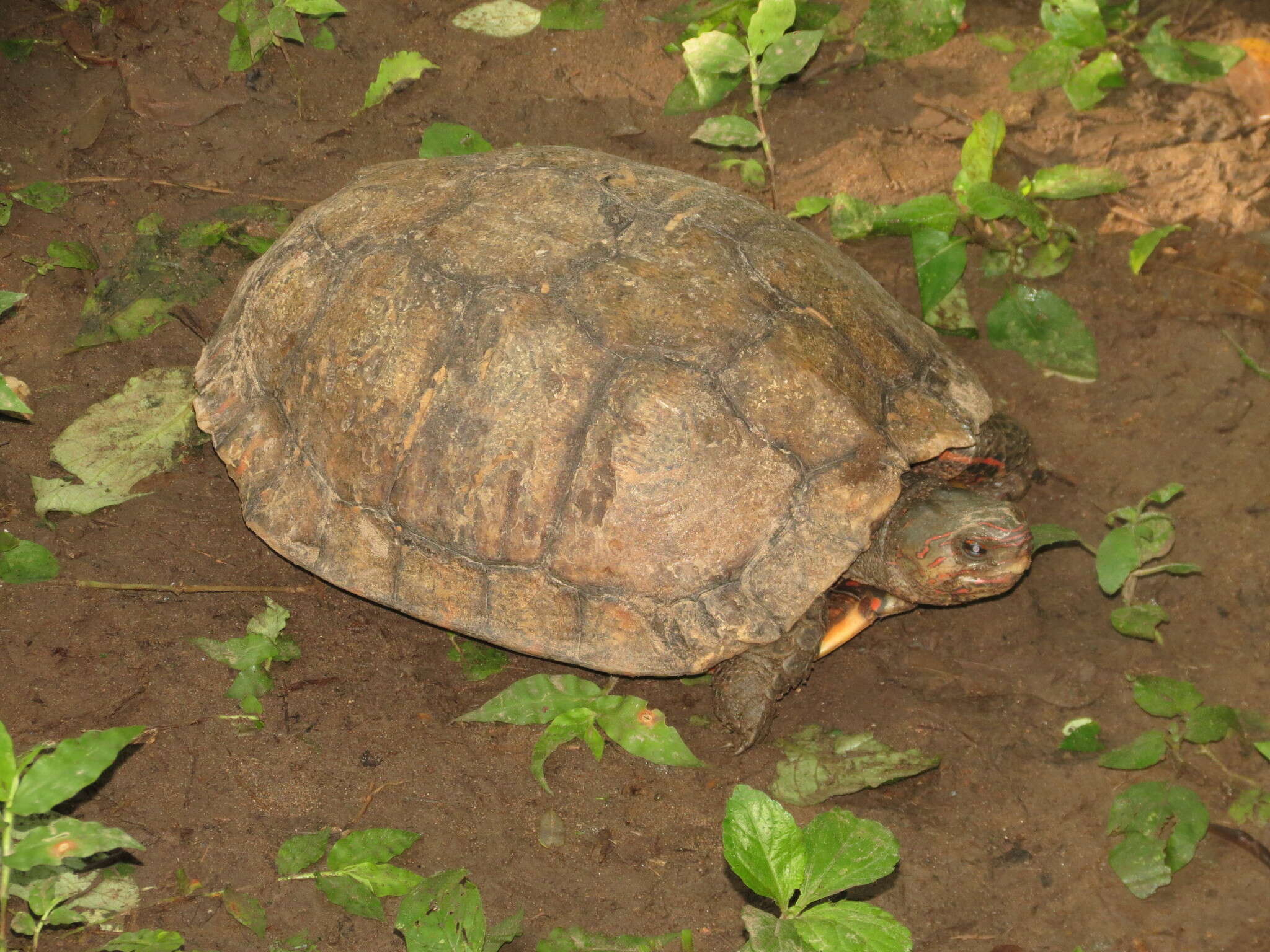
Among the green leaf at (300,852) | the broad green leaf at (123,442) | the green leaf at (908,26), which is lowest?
the green leaf at (300,852)

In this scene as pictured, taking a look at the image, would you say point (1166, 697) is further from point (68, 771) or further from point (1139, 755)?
point (68, 771)

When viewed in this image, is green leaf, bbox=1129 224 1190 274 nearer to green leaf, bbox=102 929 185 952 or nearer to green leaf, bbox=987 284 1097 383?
green leaf, bbox=987 284 1097 383

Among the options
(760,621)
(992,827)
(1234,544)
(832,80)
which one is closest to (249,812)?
(760,621)

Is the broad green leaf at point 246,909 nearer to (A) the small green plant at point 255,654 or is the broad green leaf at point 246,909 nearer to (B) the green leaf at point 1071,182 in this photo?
(A) the small green plant at point 255,654

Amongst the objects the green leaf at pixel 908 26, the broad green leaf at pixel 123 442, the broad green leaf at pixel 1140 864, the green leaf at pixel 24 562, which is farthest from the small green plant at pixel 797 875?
the green leaf at pixel 908 26

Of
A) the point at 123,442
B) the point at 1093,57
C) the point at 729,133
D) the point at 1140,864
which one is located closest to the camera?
the point at 1140,864

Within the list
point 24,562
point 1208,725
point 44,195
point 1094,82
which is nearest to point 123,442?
point 24,562

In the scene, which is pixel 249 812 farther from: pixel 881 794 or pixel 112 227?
pixel 112 227

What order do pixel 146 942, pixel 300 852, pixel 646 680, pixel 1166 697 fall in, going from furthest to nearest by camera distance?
pixel 646 680 < pixel 1166 697 < pixel 300 852 < pixel 146 942
